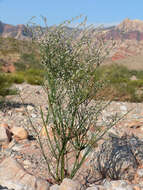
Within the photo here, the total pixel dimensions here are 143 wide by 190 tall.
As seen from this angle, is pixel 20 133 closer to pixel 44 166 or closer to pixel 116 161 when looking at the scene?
pixel 44 166

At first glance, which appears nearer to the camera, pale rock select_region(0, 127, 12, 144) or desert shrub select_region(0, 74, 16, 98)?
pale rock select_region(0, 127, 12, 144)

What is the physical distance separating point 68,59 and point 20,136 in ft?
8.29

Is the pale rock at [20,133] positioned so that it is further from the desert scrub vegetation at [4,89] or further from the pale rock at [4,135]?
the desert scrub vegetation at [4,89]

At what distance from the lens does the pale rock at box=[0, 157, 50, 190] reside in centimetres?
334

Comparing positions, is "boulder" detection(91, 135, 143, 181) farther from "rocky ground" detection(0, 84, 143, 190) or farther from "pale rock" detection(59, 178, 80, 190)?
"pale rock" detection(59, 178, 80, 190)

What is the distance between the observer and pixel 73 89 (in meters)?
3.47

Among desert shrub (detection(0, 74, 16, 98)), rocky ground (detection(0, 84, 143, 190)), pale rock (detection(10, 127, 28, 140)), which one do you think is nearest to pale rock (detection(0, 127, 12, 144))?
rocky ground (detection(0, 84, 143, 190))

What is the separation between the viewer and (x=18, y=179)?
3.47m

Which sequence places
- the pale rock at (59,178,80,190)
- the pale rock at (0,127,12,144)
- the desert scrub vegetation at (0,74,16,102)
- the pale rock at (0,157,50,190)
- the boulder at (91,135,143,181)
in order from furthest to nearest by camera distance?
1. the desert scrub vegetation at (0,74,16,102)
2. the pale rock at (0,127,12,144)
3. the boulder at (91,135,143,181)
4. the pale rock at (0,157,50,190)
5. the pale rock at (59,178,80,190)

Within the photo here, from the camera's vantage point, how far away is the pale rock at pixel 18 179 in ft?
11.0

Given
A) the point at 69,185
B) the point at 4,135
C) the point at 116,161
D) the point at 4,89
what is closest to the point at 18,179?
the point at 69,185

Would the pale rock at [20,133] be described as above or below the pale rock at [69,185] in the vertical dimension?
below

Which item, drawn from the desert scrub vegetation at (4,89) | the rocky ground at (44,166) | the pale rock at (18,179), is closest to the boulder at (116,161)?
the rocky ground at (44,166)

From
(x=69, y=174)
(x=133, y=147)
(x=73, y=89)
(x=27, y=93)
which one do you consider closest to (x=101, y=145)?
(x=133, y=147)
